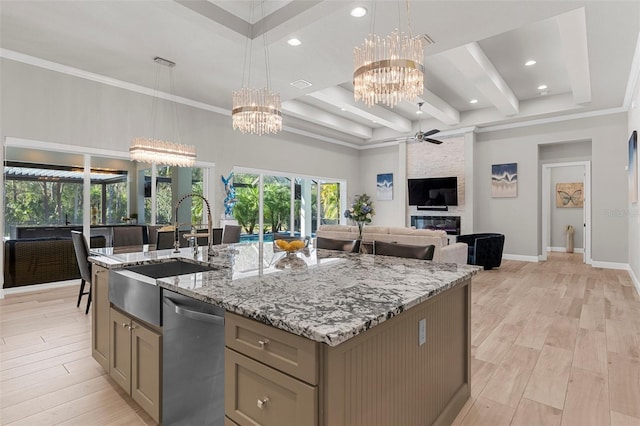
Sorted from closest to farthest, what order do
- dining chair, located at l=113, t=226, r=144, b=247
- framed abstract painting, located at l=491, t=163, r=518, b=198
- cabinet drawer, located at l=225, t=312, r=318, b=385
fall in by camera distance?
cabinet drawer, located at l=225, t=312, r=318, b=385
dining chair, located at l=113, t=226, r=144, b=247
framed abstract painting, located at l=491, t=163, r=518, b=198

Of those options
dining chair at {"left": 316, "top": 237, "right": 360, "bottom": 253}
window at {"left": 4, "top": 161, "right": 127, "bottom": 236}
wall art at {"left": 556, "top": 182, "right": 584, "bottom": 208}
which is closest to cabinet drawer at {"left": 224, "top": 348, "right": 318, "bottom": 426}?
dining chair at {"left": 316, "top": 237, "right": 360, "bottom": 253}

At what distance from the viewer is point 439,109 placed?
7.16m

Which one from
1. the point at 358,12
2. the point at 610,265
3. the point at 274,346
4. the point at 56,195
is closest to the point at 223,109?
the point at 56,195

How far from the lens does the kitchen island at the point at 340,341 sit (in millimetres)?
1085

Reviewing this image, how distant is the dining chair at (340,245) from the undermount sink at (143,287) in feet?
4.00

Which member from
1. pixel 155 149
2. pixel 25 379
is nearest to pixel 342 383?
pixel 25 379

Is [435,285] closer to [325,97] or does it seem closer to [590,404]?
[590,404]

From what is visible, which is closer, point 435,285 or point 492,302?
point 435,285

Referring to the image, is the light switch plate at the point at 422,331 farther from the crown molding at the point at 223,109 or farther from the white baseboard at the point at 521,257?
the white baseboard at the point at 521,257

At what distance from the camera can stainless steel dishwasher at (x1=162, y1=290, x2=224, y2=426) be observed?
1.48m

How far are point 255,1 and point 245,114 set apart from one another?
1189mm

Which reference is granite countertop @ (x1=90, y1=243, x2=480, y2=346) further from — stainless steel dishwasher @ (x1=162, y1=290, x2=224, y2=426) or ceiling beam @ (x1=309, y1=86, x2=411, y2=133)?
ceiling beam @ (x1=309, y1=86, x2=411, y2=133)

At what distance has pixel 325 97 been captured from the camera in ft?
21.1

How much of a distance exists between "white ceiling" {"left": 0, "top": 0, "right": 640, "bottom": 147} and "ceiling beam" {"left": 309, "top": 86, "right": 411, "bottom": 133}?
51 millimetres
